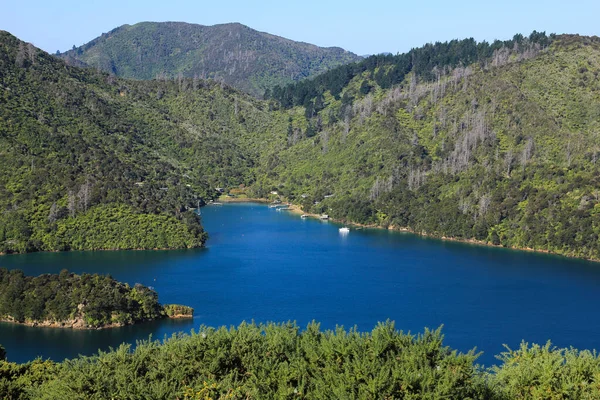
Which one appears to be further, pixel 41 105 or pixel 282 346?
pixel 41 105

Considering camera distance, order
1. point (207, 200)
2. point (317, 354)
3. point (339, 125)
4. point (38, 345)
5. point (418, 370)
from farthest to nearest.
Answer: point (339, 125) → point (207, 200) → point (38, 345) → point (317, 354) → point (418, 370)

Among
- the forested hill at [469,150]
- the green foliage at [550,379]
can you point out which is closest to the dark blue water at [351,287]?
the forested hill at [469,150]

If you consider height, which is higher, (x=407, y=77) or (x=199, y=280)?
(x=407, y=77)

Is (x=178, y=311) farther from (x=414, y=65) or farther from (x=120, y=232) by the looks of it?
(x=414, y=65)

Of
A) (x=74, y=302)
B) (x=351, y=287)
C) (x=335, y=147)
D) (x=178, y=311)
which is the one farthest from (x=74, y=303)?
(x=335, y=147)

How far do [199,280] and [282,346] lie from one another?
34225 mm

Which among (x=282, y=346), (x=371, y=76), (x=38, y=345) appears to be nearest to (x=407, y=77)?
(x=371, y=76)

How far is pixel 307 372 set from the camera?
21328mm

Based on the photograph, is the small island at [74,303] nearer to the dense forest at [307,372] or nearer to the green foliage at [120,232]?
the dense forest at [307,372]

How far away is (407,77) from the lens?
122 m

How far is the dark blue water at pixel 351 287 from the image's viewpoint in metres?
43.9

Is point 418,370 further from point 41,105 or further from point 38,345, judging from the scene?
point 41,105

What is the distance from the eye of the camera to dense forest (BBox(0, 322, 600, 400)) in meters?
19.7

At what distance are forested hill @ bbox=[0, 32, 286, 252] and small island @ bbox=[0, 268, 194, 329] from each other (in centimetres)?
1998
